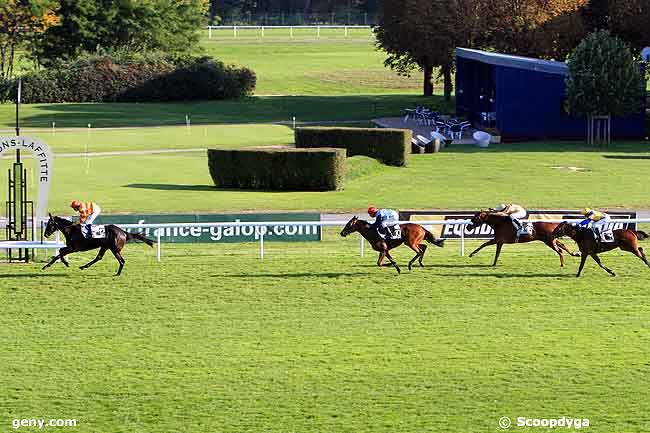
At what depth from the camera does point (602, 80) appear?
157 ft

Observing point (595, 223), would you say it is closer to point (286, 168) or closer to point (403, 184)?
point (286, 168)

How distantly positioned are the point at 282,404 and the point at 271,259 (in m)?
9.60

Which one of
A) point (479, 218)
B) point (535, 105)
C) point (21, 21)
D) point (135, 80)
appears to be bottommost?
point (479, 218)

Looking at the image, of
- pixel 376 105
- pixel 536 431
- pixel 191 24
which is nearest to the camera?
pixel 536 431

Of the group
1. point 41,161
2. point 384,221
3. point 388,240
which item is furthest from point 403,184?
point 41,161

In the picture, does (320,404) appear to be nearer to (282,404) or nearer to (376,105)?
(282,404)

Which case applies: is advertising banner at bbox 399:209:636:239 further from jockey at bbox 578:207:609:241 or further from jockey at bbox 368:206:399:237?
jockey at bbox 578:207:609:241

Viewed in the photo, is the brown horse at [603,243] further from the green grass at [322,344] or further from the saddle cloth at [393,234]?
the saddle cloth at [393,234]

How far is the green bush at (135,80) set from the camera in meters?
69.4

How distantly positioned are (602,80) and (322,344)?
3202 centimetres

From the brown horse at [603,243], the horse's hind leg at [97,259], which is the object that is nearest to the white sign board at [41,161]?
the horse's hind leg at [97,259]

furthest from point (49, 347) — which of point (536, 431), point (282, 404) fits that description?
point (536, 431)

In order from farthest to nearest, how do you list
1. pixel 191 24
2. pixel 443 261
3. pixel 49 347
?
pixel 191 24 → pixel 443 261 → pixel 49 347

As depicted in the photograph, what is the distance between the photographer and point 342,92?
77.1 meters
